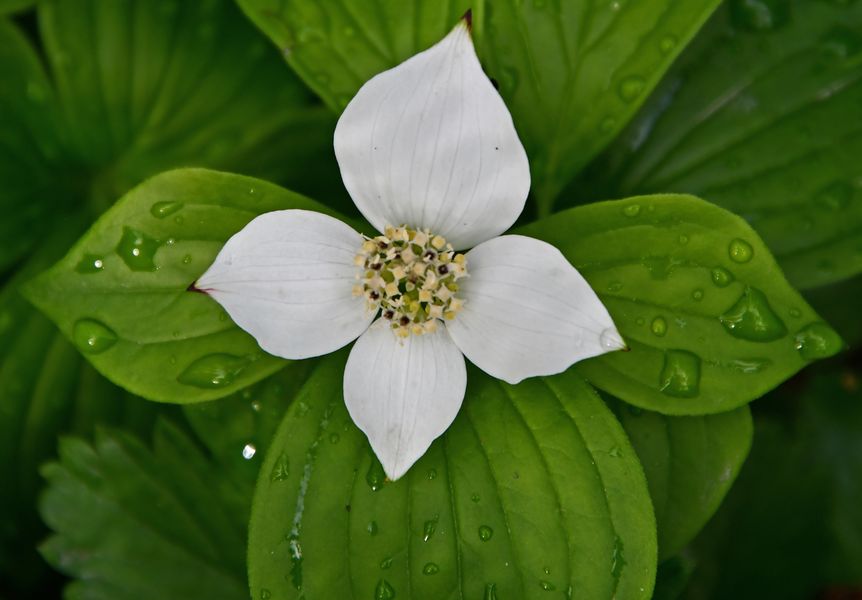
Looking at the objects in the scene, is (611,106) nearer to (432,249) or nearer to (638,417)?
(432,249)

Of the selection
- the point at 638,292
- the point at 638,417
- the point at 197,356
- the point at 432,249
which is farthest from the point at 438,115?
the point at 638,417

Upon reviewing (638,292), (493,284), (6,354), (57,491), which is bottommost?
(57,491)

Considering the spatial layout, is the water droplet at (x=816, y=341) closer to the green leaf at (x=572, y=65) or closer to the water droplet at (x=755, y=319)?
the water droplet at (x=755, y=319)

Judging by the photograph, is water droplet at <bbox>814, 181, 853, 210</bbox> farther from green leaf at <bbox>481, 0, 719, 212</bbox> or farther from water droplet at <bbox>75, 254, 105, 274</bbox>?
water droplet at <bbox>75, 254, 105, 274</bbox>

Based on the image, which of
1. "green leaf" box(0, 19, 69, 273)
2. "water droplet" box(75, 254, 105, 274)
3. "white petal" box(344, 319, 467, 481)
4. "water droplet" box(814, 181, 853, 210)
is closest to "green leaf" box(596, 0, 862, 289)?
"water droplet" box(814, 181, 853, 210)

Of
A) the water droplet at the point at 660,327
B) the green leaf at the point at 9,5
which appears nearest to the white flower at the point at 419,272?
the water droplet at the point at 660,327

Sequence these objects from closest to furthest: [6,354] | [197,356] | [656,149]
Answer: [197,356] < [656,149] < [6,354]

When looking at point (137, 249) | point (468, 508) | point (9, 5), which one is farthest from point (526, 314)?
point (9, 5)
